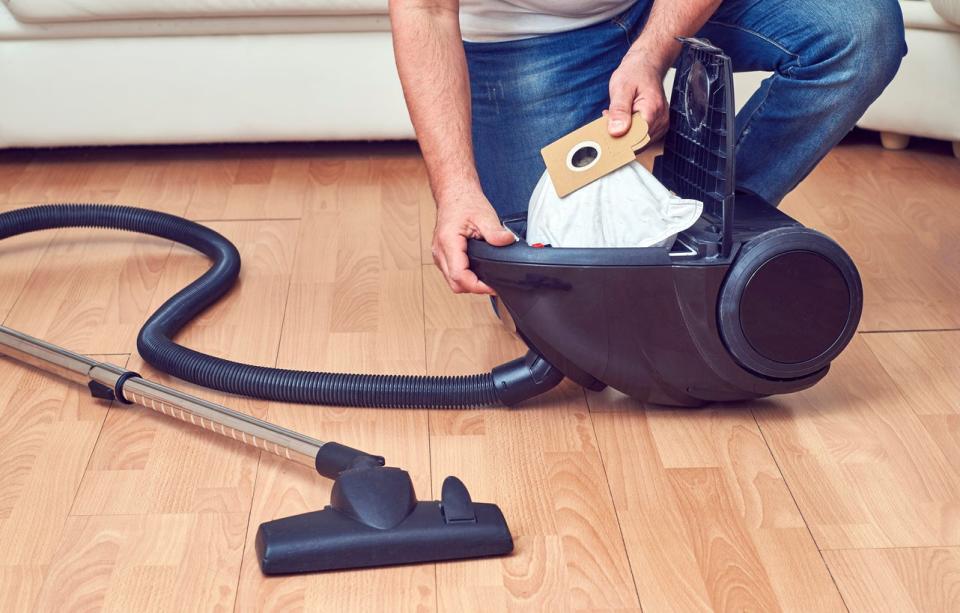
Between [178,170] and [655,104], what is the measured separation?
119 centimetres

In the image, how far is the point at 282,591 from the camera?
3.26 ft

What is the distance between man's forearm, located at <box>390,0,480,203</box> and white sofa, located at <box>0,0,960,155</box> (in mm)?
702

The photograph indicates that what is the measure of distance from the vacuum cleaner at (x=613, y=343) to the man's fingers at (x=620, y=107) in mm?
71

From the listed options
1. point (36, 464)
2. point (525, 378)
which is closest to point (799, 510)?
point (525, 378)

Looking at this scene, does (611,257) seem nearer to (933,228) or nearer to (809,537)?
(809,537)

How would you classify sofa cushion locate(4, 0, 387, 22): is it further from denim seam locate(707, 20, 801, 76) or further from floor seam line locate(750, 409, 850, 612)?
floor seam line locate(750, 409, 850, 612)

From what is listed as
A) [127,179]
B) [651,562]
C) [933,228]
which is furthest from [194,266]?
[933,228]

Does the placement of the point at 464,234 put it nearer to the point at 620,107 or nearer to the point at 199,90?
the point at 620,107

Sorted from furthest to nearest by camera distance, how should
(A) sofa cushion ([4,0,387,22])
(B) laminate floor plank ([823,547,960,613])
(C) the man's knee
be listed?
(A) sofa cushion ([4,0,387,22]) < (C) the man's knee < (B) laminate floor plank ([823,547,960,613])

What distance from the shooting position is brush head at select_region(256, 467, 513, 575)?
39.4 inches

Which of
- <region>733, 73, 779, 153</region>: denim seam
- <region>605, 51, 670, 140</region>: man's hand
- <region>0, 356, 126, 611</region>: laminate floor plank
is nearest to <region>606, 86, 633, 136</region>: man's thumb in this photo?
<region>605, 51, 670, 140</region>: man's hand

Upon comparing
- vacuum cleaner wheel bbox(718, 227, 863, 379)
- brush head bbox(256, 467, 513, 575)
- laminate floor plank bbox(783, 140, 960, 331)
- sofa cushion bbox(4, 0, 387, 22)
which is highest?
vacuum cleaner wheel bbox(718, 227, 863, 379)

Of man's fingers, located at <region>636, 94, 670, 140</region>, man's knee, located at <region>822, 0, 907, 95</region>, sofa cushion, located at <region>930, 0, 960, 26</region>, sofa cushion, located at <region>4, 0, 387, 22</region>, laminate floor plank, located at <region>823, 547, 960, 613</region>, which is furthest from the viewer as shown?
sofa cushion, located at <region>4, 0, 387, 22</region>

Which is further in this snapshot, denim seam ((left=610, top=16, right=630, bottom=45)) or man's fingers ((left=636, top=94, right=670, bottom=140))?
denim seam ((left=610, top=16, right=630, bottom=45))
